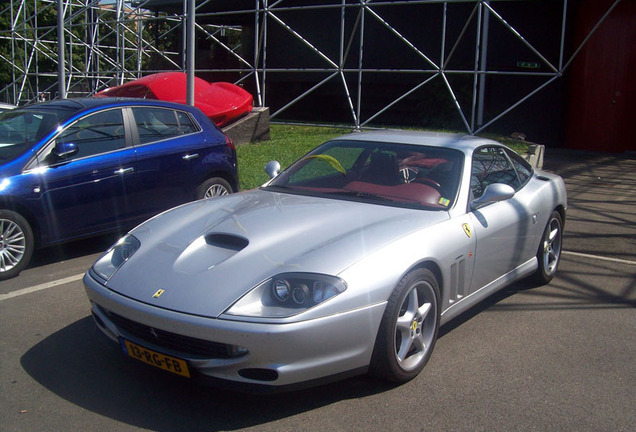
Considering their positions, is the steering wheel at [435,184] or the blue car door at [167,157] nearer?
the steering wheel at [435,184]

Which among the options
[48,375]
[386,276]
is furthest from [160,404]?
[386,276]

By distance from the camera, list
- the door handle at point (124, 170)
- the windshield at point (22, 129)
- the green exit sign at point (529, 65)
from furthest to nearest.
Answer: the green exit sign at point (529, 65), the door handle at point (124, 170), the windshield at point (22, 129)

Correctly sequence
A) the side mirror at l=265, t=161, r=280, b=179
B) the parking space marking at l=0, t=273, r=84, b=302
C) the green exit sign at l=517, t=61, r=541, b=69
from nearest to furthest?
the parking space marking at l=0, t=273, r=84, b=302, the side mirror at l=265, t=161, r=280, b=179, the green exit sign at l=517, t=61, r=541, b=69

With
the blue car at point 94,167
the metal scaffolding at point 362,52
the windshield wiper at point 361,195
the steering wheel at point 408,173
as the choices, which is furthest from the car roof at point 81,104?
the metal scaffolding at point 362,52

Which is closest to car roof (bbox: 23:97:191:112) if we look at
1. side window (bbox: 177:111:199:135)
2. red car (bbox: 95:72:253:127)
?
side window (bbox: 177:111:199:135)

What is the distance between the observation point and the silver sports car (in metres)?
3.35

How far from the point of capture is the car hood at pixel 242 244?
11.5 ft

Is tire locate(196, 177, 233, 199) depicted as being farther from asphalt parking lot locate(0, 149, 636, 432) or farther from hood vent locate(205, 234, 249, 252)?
hood vent locate(205, 234, 249, 252)

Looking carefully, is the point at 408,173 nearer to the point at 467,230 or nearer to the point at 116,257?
the point at 467,230

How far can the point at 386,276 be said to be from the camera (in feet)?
12.0

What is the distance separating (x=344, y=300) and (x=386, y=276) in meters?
0.35

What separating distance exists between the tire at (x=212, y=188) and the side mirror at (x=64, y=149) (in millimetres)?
1629

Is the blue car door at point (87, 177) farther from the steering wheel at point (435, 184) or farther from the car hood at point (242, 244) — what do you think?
the steering wheel at point (435, 184)

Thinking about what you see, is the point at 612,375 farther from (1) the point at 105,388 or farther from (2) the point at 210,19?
(2) the point at 210,19
